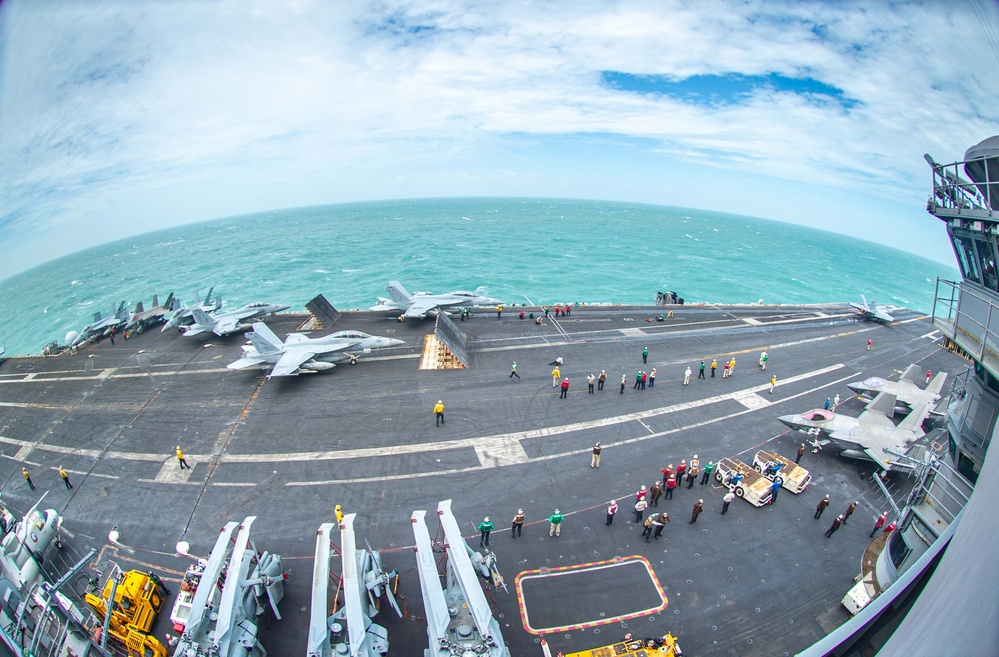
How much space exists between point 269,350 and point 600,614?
2560cm

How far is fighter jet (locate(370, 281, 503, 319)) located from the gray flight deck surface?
503 cm

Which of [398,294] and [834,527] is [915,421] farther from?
[398,294]

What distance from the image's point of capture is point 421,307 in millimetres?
39000

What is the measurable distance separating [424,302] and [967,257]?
111 feet

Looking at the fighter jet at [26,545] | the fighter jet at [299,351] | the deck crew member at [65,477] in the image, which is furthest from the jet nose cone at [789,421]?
the deck crew member at [65,477]

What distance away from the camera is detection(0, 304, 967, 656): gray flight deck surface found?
1427 centimetres

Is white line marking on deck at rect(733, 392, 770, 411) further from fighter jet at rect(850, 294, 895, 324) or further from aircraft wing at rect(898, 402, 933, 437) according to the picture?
fighter jet at rect(850, 294, 895, 324)

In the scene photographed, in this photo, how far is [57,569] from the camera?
1603 cm

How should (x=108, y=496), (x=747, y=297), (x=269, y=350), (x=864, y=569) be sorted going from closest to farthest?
1. (x=864, y=569)
2. (x=108, y=496)
3. (x=269, y=350)
4. (x=747, y=297)

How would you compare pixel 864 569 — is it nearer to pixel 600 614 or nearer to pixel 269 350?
pixel 600 614

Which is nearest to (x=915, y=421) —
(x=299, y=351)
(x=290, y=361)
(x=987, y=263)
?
(x=987, y=263)

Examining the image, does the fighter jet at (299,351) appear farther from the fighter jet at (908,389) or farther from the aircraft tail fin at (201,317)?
the fighter jet at (908,389)

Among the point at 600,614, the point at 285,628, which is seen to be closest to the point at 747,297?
the point at 600,614

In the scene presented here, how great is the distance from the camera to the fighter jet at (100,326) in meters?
36.5
